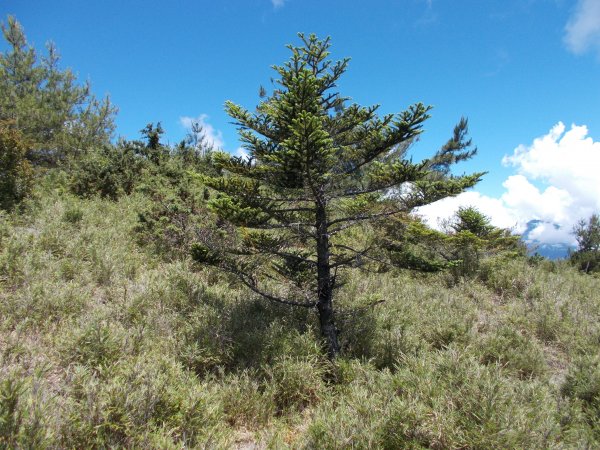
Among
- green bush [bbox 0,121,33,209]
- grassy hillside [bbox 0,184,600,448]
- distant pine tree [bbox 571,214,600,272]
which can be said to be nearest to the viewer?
grassy hillside [bbox 0,184,600,448]

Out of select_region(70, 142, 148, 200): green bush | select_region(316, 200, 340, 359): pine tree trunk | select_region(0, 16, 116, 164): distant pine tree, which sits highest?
select_region(0, 16, 116, 164): distant pine tree

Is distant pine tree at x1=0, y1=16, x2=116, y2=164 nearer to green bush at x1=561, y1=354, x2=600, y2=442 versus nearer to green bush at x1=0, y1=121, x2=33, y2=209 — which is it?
green bush at x1=0, y1=121, x2=33, y2=209

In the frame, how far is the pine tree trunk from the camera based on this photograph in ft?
18.9

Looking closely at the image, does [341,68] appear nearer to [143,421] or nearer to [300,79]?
[300,79]

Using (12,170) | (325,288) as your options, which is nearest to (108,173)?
(12,170)

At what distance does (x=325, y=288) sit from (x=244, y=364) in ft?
6.37

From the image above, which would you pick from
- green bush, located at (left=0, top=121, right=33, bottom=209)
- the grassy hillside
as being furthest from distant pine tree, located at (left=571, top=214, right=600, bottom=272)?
green bush, located at (left=0, top=121, right=33, bottom=209)

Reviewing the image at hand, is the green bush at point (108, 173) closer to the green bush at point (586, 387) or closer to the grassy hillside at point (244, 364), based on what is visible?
the grassy hillside at point (244, 364)

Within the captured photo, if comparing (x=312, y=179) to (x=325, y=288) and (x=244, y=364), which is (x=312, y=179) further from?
(x=244, y=364)

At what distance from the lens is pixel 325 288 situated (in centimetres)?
589

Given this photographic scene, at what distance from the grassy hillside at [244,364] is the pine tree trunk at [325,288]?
327 millimetres

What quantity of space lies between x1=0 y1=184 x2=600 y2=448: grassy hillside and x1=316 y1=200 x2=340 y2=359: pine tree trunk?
0.33 m

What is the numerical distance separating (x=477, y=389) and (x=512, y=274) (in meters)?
9.48

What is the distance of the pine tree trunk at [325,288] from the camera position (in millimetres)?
5773
